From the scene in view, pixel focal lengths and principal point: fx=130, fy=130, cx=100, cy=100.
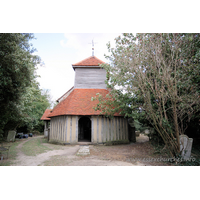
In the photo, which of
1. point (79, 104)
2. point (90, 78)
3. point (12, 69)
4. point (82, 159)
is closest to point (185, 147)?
point (82, 159)

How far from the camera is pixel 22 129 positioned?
76.2 ft

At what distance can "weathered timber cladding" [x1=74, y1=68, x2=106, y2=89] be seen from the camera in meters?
14.6

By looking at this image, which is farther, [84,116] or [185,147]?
[84,116]

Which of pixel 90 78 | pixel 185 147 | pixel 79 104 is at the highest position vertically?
pixel 90 78

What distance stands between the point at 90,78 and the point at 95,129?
19.6 ft

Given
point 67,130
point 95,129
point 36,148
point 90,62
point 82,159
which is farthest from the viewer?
point 90,62

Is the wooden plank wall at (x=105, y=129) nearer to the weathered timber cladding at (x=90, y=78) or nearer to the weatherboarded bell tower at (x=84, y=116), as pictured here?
the weatherboarded bell tower at (x=84, y=116)

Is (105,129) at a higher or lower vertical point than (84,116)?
lower

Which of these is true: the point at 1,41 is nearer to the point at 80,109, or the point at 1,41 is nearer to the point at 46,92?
the point at 80,109

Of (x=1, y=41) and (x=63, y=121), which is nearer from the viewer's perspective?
(x=1, y=41)

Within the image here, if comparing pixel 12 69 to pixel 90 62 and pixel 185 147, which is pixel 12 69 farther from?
pixel 90 62

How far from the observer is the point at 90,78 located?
14.7 metres
